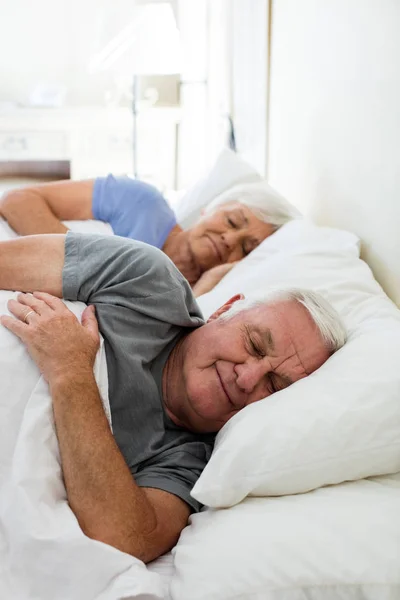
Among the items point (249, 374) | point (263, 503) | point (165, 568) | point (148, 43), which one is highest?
point (148, 43)

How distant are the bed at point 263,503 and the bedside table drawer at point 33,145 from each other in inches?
129

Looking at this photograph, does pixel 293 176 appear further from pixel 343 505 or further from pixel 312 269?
pixel 343 505

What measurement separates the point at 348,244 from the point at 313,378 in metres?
0.78

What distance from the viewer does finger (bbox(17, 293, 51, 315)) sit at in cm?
121

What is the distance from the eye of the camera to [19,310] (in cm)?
123

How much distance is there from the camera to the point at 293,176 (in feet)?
9.25

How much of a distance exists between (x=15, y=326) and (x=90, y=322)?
14 cm

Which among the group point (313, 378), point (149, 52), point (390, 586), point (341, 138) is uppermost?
point (149, 52)

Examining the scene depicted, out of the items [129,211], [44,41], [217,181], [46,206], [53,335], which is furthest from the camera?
[44,41]

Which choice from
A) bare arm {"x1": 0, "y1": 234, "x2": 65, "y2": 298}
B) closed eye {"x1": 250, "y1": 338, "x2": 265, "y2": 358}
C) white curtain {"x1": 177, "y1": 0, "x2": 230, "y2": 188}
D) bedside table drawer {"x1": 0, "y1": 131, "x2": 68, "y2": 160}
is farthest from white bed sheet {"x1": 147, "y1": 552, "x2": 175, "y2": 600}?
bedside table drawer {"x1": 0, "y1": 131, "x2": 68, "y2": 160}

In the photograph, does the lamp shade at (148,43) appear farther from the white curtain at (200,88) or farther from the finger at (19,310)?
the finger at (19,310)

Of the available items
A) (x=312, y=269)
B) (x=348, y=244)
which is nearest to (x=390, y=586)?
(x=312, y=269)

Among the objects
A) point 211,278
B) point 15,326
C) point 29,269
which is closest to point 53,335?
point 15,326

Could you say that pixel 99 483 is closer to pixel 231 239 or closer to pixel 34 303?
pixel 34 303
